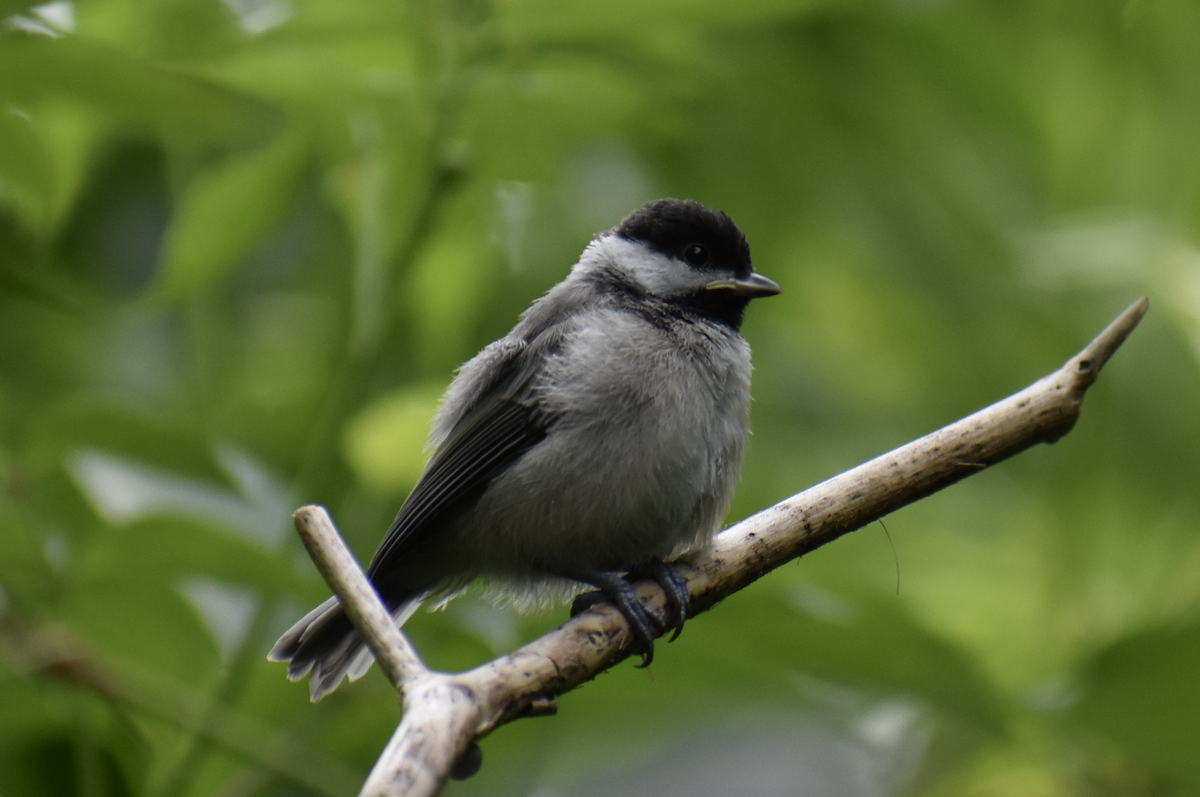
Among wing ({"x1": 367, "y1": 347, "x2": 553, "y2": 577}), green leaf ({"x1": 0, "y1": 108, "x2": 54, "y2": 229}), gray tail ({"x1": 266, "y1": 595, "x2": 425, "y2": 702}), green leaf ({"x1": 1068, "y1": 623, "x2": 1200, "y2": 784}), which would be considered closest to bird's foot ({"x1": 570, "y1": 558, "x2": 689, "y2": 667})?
wing ({"x1": 367, "y1": 347, "x2": 553, "y2": 577})

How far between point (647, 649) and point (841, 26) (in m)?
2.55

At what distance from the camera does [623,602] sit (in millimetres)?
2371

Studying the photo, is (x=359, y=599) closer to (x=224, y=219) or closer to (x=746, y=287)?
(x=224, y=219)

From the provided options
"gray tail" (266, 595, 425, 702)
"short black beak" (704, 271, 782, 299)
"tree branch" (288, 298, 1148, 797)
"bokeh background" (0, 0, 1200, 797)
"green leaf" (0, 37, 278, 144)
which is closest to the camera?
"tree branch" (288, 298, 1148, 797)

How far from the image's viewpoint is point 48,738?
98.3 inches

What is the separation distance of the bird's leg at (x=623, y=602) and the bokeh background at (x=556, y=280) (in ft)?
0.21

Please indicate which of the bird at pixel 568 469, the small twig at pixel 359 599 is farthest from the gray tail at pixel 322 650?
the small twig at pixel 359 599

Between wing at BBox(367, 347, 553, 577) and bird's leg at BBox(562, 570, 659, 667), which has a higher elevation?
wing at BBox(367, 347, 553, 577)

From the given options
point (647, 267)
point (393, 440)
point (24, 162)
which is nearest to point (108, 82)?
point (24, 162)

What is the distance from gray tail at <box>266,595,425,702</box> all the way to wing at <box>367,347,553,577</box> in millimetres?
145

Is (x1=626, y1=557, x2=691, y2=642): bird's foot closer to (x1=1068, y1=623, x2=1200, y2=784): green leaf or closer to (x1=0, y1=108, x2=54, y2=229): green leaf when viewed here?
(x1=1068, y1=623, x2=1200, y2=784): green leaf

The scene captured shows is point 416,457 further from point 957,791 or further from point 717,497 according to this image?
point 957,791

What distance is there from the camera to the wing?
2.73 metres

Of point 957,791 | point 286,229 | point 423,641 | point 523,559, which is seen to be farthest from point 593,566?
point 286,229
